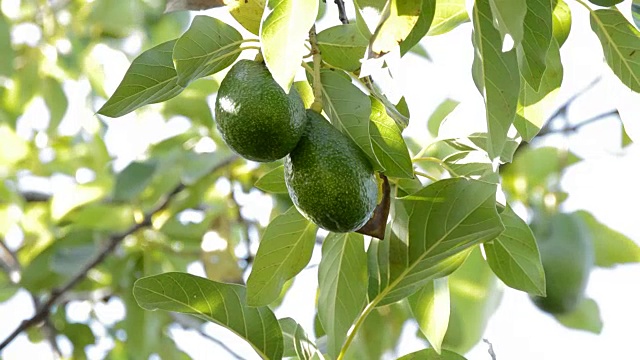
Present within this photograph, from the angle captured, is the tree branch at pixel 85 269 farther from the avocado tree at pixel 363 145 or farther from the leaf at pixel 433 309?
the leaf at pixel 433 309

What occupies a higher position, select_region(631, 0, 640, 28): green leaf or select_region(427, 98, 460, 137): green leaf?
select_region(631, 0, 640, 28): green leaf

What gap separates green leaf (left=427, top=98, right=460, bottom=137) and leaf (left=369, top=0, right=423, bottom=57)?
1500 millimetres

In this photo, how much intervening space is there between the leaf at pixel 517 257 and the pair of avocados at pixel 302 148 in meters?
0.25

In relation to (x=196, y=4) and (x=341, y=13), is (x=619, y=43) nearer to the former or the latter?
(x=341, y=13)

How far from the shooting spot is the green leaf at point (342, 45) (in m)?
1.15

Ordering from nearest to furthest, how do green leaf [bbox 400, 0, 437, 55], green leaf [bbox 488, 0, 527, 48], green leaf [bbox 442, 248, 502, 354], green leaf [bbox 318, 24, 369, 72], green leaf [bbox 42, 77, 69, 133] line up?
green leaf [bbox 488, 0, 527, 48], green leaf [bbox 400, 0, 437, 55], green leaf [bbox 318, 24, 369, 72], green leaf [bbox 442, 248, 502, 354], green leaf [bbox 42, 77, 69, 133]

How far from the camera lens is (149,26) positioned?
3039 mm

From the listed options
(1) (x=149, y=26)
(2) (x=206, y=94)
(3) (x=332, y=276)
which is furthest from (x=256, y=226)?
(3) (x=332, y=276)

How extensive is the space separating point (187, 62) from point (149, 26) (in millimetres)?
2019

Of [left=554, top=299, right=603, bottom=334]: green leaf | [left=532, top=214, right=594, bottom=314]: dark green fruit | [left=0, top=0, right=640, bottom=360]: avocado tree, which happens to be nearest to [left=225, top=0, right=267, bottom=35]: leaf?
[left=0, top=0, right=640, bottom=360]: avocado tree

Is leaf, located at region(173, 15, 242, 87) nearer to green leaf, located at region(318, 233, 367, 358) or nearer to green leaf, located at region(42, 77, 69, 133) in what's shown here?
green leaf, located at region(318, 233, 367, 358)

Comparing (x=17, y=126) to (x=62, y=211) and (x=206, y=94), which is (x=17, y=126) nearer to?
(x=62, y=211)

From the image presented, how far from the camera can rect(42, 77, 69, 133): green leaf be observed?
297 centimetres

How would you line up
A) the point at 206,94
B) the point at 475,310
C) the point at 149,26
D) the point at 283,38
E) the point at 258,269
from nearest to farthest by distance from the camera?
the point at 283,38
the point at 258,269
the point at 475,310
the point at 206,94
the point at 149,26
